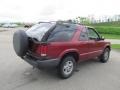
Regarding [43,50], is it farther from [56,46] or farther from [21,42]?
[21,42]

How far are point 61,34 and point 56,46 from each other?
1.68 ft

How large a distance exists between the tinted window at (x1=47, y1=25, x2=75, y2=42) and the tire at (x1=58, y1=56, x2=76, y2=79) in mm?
674

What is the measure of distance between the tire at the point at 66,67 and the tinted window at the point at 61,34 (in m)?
0.67

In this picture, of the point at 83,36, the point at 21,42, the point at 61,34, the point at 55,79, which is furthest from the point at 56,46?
the point at 83,36

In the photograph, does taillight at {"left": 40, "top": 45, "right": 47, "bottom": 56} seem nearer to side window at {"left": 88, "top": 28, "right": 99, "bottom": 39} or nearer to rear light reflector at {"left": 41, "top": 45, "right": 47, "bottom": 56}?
rear light reflector at {"left": 41, "top": 45, "right": 47, "bottom": 56}

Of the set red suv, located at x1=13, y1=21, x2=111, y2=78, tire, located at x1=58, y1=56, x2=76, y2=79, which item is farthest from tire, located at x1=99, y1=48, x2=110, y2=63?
tire, located at x1=58, y1=56, x2=76, y2=79

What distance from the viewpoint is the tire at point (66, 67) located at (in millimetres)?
5082

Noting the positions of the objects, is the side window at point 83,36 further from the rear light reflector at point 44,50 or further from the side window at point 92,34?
the rear light reflector at point 44,50

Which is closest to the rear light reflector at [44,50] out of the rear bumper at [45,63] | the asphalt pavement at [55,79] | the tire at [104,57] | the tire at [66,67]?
the rear bumper at [45,63]

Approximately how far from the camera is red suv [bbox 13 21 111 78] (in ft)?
15.2

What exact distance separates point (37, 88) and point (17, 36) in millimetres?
1688

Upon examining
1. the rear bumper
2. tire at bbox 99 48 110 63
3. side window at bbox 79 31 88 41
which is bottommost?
tire at bbox 99 48 110 63

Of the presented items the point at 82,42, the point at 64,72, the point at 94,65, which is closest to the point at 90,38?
the point at 82,42

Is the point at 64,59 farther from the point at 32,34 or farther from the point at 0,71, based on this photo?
the point at 0,71
